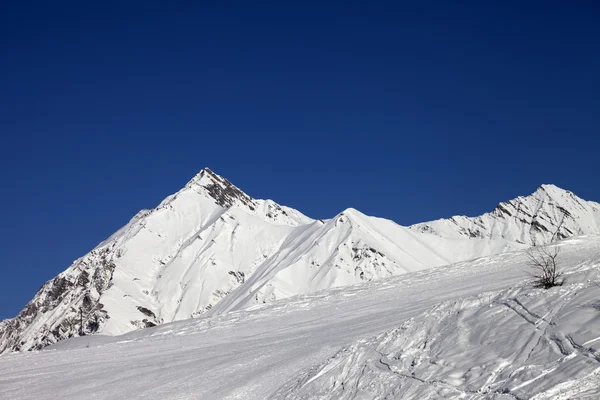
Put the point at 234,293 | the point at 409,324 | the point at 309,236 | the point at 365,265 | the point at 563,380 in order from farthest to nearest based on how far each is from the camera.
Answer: the point at 309,236, the point at 234,293, the point at 365,265, the point at 409,324, the point at 563,380

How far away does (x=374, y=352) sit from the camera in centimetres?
1440

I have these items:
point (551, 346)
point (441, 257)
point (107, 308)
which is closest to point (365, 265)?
point (441, 257)

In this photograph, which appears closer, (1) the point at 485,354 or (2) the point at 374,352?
(1) the point at 485,354

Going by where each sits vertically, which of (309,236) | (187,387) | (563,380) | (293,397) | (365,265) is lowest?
(563,380)

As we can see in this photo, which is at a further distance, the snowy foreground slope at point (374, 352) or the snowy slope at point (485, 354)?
the snowy foreground slope at point (374, 352)

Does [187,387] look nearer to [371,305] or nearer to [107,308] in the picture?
[371,305]

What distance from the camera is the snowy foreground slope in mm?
10493

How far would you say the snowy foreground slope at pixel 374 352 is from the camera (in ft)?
34.4

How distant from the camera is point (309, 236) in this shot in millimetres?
187625

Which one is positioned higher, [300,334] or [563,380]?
[300,334]

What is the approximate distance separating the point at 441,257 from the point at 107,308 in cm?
8793

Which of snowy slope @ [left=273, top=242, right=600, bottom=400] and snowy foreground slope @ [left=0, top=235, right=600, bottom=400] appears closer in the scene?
snowy slope @ [left=273, top=242, right=600, bottom=400]

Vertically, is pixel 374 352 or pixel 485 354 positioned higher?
pixel 374 352

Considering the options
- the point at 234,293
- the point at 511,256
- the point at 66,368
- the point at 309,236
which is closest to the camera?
the point at 66,368
